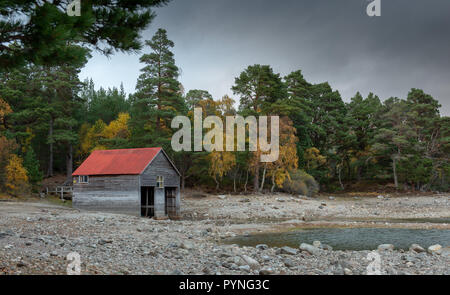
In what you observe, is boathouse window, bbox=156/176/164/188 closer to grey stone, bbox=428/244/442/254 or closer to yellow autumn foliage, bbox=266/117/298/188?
yellow autumn foliage, bbox=266/117/298/188

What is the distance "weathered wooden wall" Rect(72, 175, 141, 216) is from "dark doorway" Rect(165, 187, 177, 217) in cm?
419

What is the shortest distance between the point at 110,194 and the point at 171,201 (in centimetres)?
509

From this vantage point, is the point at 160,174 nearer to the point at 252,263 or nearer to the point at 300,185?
the point at 252,263

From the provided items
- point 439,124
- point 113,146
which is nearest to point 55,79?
point 113,146

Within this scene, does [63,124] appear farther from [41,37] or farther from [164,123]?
[41,37]

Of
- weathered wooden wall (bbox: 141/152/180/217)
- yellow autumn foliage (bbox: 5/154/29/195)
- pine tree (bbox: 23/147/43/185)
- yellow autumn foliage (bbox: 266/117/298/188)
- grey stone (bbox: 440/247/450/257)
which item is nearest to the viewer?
grey stone (bbox: 440/247/450/257)

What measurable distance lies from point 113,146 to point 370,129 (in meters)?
36.3
